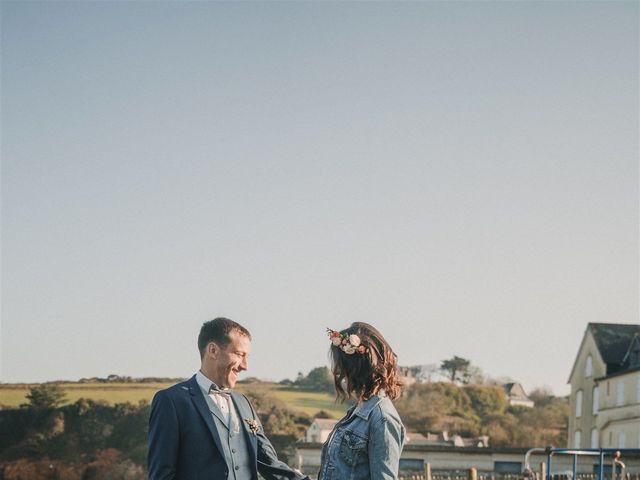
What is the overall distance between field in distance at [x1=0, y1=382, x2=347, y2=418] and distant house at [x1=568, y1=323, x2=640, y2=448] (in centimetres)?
1373

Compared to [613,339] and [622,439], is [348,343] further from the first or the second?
[613,339]

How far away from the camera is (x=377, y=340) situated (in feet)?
16.1

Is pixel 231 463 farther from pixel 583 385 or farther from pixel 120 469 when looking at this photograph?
pixel 583 385

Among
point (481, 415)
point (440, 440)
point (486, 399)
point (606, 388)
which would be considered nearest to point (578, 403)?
point (606, 388)

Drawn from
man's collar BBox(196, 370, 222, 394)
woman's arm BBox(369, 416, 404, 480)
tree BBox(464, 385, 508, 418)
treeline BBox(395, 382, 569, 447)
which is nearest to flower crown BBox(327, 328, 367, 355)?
woman's arm BBox(369, 416, 404, 480)

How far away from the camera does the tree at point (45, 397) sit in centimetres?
4869

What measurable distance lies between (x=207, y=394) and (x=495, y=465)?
41.6 m

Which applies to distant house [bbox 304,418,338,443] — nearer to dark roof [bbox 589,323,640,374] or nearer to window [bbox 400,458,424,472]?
window [bbox 400,458,424,472]

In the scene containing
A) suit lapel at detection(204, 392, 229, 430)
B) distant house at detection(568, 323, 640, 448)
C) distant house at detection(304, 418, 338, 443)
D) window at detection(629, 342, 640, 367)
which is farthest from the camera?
distant house at detection(304, 418, 338, 443)

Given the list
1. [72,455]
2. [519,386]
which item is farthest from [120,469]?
[519,386]

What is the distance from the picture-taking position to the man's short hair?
17.9 feet

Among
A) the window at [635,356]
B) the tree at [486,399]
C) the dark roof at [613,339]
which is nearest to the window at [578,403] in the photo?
Answer: the dark roof at [613,339]

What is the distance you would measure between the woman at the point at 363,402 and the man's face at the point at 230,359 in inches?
29.3

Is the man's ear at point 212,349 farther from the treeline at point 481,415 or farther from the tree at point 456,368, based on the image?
the tree at point 456,368
